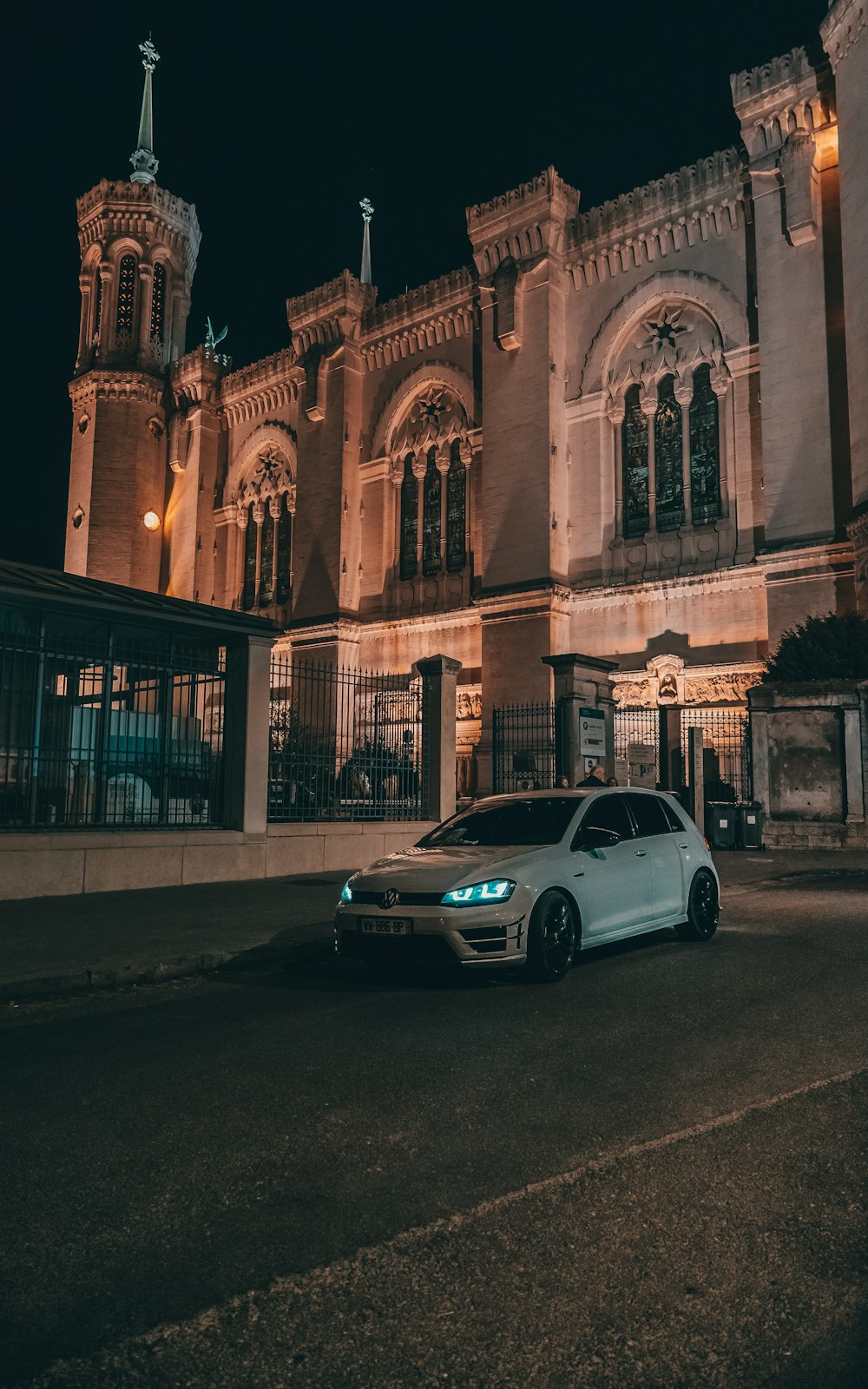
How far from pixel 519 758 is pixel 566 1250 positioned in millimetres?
18129

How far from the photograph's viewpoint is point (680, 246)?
98.6ft

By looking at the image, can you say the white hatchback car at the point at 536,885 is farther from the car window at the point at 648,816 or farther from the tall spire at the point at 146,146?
the tall spire at the point at 146,146

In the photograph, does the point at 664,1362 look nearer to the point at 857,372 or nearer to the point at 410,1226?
the point at 410,1226

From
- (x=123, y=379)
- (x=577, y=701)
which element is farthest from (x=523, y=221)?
(x=123, y=379)

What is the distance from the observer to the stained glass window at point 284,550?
4134cm

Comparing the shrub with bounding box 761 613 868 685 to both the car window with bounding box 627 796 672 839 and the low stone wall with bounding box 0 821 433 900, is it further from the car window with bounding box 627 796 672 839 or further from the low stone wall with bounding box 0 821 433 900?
the car window with bounding box 627 796 672 839

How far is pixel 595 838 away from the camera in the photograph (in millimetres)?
7848

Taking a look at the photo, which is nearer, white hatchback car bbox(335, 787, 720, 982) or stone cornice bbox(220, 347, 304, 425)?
white hatchback car bbox(335, 787, 720, 982)

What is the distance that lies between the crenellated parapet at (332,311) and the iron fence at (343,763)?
84.2 feet

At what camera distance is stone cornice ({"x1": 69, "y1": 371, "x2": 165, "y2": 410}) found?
146 ft

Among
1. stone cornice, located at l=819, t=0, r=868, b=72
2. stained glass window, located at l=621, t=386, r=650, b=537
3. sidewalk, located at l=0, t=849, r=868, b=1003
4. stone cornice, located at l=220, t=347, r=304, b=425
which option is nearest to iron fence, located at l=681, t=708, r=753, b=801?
stained glass window, located at l=621, t=386, r=650, b=537

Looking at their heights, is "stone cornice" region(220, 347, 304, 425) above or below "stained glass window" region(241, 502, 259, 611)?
above

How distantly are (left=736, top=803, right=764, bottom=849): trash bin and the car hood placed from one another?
12060 mm

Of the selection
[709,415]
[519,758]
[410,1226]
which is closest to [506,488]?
[709,415]
